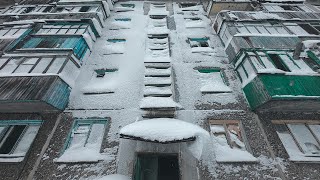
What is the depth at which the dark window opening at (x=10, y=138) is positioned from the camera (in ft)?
29.5

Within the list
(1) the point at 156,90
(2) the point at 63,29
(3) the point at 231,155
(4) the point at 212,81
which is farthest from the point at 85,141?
(2) the point at 63,29

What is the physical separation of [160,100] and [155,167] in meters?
2.79

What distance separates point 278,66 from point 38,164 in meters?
10.9

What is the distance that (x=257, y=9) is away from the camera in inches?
644

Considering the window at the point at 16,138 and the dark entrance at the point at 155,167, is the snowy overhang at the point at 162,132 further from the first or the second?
the window at the point at 16,138

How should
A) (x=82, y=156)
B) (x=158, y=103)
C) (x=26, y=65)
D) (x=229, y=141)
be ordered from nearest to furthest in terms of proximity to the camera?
(x=82, y=156) < (x=229, y=141) < (x=158, y=103) < (x=26, y=65)

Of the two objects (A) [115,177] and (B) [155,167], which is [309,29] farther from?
(A) [115,177]

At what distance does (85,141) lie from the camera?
9297mm

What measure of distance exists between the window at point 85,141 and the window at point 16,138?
5.01 feet

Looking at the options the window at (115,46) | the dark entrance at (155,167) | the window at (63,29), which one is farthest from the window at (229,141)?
the window at (63,29)

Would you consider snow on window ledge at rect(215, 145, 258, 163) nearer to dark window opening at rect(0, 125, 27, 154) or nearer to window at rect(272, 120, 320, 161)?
window at rect(272, 120, 320, 161)

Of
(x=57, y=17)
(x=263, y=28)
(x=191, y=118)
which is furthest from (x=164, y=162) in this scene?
(x=57, y=17)

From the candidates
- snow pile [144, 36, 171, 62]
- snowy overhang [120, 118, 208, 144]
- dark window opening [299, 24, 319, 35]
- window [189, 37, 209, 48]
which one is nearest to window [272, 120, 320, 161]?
snowy overhang [120, 118, 208, 144]

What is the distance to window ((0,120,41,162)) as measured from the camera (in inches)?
340
